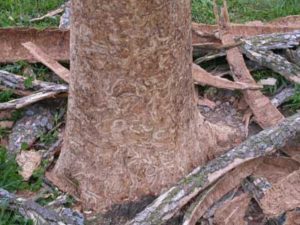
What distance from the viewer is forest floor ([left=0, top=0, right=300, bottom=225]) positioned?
3309 mm

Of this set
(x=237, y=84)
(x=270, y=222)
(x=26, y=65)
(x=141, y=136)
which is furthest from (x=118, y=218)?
(x=26, y=65)

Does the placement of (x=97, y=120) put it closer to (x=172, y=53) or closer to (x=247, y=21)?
(x=172, y=53)

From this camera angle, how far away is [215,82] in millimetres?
3732

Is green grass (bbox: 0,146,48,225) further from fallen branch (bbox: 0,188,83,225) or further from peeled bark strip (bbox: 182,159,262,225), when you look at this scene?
peeled bark strip (bbox: 182,159,262,225)

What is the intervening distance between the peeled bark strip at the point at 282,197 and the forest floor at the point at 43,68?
0.62m

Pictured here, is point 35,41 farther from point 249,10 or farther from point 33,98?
point 249,10

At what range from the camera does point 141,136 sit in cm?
310

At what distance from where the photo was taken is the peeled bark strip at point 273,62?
154 inches

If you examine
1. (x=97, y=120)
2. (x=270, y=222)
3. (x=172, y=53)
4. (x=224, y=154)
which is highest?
(x=172, y=53)

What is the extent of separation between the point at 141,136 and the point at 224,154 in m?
0.43

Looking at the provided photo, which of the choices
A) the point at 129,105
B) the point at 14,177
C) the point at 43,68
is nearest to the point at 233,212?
the point at 129,105

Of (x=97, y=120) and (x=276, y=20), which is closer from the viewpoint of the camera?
(x=97, y=120)

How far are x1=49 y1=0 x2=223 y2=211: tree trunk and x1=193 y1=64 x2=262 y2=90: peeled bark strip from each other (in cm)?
38

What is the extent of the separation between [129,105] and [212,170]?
19.1 inches
